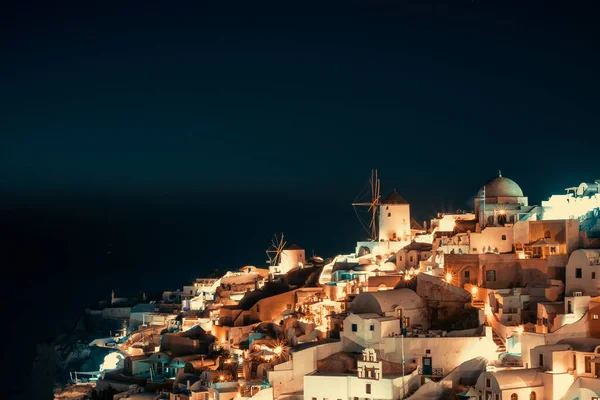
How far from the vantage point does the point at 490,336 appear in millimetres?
28406

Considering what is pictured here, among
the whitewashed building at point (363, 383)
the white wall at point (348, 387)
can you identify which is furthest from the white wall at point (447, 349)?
the white wall at point (348, 387)

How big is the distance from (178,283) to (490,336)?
65.6m

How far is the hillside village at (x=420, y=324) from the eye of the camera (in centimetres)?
2720

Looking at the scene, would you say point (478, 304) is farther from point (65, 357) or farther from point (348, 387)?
point (65, 357)

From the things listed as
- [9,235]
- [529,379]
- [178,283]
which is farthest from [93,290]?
[529,379]

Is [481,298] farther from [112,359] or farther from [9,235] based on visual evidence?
[9,235]

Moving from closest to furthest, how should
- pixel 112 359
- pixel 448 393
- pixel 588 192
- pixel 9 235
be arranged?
pixel 448 393
pixel 588 192
pixel 112 359
pixel 9 235

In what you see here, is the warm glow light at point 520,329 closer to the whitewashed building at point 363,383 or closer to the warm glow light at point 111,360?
the whitewashed building at point 363,383

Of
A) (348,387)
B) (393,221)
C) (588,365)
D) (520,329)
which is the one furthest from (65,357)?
(588,365)

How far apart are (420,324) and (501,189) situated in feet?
32.3

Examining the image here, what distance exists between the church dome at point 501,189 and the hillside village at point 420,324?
77mm

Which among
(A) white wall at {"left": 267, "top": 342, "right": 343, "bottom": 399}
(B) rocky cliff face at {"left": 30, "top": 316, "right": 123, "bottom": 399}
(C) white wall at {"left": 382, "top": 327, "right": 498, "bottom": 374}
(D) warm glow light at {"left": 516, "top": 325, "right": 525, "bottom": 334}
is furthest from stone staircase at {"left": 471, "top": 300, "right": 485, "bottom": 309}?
(B) rocky cliff face at {"left": 30, "top": 316, "right": 123, "bottom": 399}

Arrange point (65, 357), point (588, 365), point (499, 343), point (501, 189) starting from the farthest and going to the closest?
point (65, 357) → point (501, 189) → point (499, 343) → point (588, 365)

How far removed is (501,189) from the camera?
38.3 metres
